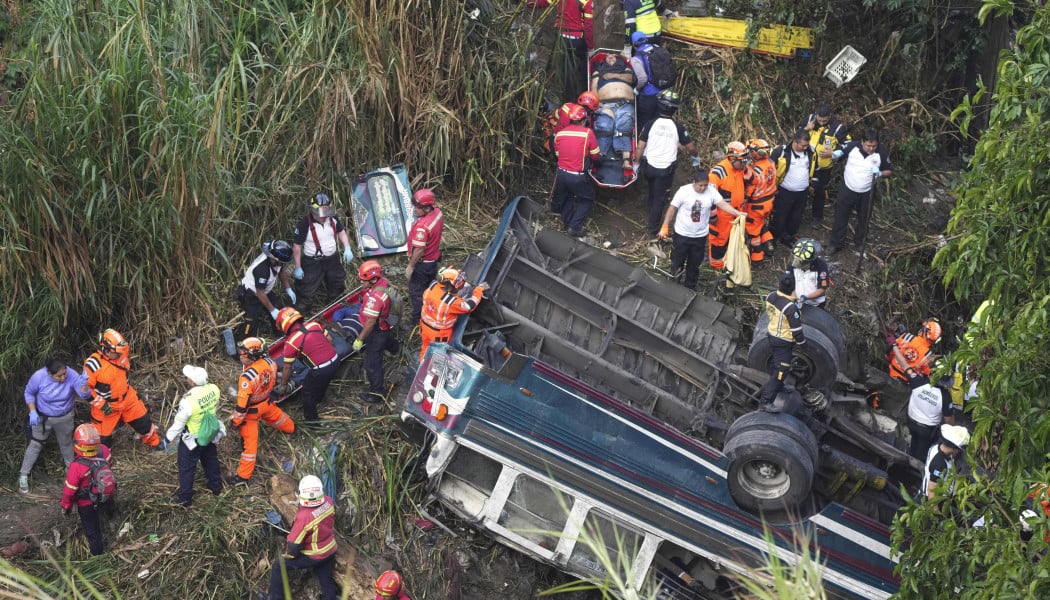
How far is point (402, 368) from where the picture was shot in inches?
394

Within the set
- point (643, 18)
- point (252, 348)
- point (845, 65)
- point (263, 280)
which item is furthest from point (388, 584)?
point (845, 65)

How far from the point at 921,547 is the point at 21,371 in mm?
7389

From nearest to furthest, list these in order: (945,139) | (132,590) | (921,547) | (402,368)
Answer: (921,547) → (132,590) → (402,368) → (945,139)

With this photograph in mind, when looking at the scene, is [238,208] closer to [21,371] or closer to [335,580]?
[21,371]

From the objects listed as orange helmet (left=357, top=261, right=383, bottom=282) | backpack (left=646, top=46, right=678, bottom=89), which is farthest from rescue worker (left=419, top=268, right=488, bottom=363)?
backpack (left=646, top=46, right=678, bottom=89)

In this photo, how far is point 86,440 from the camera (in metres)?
7.99

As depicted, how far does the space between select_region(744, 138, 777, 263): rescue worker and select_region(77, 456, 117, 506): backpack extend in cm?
659

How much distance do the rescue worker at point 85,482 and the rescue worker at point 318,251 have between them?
2.72 m

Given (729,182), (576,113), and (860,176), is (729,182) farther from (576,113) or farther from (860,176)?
(576,113)

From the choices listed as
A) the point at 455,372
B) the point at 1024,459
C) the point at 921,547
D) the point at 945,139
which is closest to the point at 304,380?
the point at 455,372

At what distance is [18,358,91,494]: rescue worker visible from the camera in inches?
338

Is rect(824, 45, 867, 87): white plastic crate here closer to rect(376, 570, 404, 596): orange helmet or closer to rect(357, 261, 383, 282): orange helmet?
rect(357, 261, 383, 282): orange helmet

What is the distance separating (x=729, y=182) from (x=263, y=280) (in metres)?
4.69

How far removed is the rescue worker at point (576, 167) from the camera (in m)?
11.2
